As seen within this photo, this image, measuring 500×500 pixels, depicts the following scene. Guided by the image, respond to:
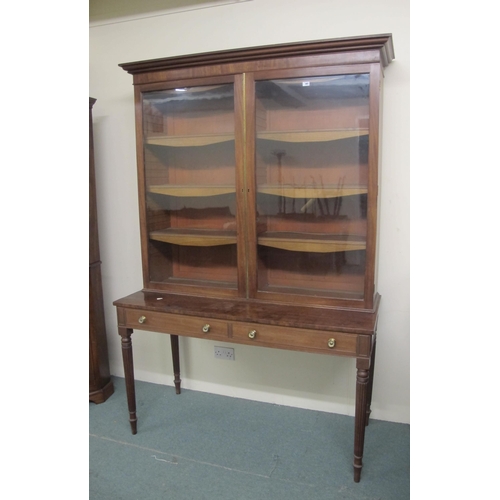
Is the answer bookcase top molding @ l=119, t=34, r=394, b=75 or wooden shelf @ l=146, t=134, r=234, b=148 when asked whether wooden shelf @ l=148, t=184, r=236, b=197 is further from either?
bookcase top molding @ l=119, t=34, r=394, b=75

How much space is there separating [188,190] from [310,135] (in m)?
0.71

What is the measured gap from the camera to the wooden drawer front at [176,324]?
2.04 m

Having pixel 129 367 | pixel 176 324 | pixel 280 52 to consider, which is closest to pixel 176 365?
pixel 129 367

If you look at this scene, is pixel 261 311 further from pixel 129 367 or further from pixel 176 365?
pixel 176 365

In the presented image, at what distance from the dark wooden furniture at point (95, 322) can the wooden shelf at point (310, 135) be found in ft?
3.81

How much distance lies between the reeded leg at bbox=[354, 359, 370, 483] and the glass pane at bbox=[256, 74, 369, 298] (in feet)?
1.17

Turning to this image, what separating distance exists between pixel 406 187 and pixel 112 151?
1.78 metres

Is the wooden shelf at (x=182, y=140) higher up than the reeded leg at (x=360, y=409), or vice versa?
the wooden shelf at (x=182, y=140)

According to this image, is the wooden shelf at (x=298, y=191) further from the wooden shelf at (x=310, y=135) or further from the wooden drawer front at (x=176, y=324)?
the wooden drawer front at (x=176, y=324)

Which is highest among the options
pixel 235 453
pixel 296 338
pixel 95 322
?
pixel 296 338

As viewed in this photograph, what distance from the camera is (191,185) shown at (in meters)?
2.29

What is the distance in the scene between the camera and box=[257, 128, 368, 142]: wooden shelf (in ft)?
6.40

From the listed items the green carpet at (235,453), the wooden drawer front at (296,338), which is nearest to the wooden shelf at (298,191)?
the wooden drawer front at (296,338)
